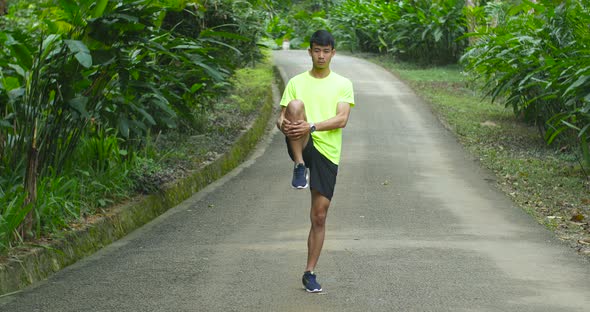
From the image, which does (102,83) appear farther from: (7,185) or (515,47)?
(515,47)

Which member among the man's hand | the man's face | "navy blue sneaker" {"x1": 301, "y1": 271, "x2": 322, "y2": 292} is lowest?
"navy blue sneaker" {"x1": 301, "y1": 271, "x2": 322, "y2": 292}

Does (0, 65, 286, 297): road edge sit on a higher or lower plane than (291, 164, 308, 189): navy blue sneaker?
lower

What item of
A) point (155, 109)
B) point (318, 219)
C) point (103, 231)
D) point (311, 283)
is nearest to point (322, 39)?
point (318, 219)

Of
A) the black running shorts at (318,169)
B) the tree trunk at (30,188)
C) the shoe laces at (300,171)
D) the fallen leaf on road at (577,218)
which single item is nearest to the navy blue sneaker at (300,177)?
the shoe laces at (300,171)

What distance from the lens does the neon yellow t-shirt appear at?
6480 millimetres

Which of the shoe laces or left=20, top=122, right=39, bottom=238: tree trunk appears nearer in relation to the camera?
the shoe laces

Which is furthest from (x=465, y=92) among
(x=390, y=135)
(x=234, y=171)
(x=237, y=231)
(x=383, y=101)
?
(x=237, y=231)

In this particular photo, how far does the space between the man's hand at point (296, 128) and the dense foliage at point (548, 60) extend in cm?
615

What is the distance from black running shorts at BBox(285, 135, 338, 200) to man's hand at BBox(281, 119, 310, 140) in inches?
8.8

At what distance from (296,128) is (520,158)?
925cm

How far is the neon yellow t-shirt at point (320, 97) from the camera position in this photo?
648 centimetres

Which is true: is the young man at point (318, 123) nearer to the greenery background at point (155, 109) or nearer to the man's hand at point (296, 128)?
the man's hand at point (296, 128)

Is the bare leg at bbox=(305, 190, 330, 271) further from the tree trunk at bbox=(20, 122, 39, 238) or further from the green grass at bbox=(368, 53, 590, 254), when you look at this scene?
the green grass at bbox=(368, 53, 590, 254)

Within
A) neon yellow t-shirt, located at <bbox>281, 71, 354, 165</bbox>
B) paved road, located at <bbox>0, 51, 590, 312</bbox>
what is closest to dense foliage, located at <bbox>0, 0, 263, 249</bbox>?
paved road, located at <bbox>0, 51, 590, 312</bbox>
